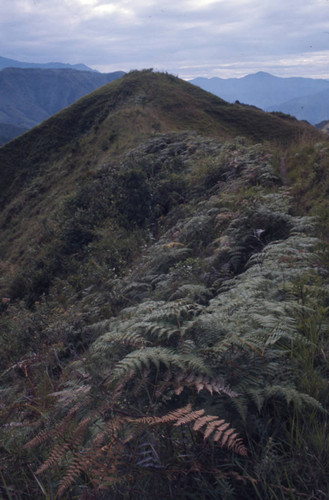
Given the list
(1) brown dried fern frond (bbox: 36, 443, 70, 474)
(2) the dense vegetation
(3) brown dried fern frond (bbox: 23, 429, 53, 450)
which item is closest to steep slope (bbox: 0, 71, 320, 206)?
(2) the dense vegetation

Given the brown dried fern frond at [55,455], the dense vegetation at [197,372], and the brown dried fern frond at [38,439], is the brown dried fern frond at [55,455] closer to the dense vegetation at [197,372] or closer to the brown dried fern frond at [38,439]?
the dense vegetation at [197,372]

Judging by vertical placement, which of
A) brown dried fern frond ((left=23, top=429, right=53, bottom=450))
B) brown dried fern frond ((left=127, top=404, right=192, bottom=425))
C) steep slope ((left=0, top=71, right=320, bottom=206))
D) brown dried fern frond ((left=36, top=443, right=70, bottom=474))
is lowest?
brown dried fern frond ((left=23, top=429, right=53, bottom=450))

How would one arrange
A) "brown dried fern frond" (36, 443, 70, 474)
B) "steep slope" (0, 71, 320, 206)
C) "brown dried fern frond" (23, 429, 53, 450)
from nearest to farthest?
"brown dried fern frond" (36, 443, 70, 474), "brown dried fern frond" (23, 429, 53, 450), "steep slope" (0, 71, 320, 206)

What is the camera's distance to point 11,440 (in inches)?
95.4

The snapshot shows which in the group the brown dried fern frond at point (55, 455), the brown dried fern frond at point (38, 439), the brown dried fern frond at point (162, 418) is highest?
the brown dried fern frond at point (162, 418)

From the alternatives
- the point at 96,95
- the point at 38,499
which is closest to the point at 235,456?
the point at 38,499

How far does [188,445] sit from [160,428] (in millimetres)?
192

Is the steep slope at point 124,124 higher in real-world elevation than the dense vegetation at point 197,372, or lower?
higher

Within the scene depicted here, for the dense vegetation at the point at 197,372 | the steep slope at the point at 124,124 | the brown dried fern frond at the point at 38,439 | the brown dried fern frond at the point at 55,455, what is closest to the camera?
the dense vegetation at the point at 197,372

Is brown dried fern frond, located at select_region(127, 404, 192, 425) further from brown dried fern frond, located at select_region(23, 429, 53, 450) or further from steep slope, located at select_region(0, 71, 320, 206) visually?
steep slope, located at select_region(0, 71, 320, 206)

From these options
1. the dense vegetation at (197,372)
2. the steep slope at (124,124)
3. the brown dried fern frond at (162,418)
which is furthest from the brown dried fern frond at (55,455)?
the steep slope at (124,124)

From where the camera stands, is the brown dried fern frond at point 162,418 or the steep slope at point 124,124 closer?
the brown dried fern frond at point 162,418

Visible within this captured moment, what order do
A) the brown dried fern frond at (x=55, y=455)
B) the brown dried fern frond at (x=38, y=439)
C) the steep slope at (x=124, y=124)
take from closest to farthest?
the brown dried fern frond at (x=55, y=455) < the brown dried fern frond at (x=38, y=439) < the steep slope at (x=124, y=124)

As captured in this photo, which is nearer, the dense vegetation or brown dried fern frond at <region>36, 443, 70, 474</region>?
the dense vegetation
